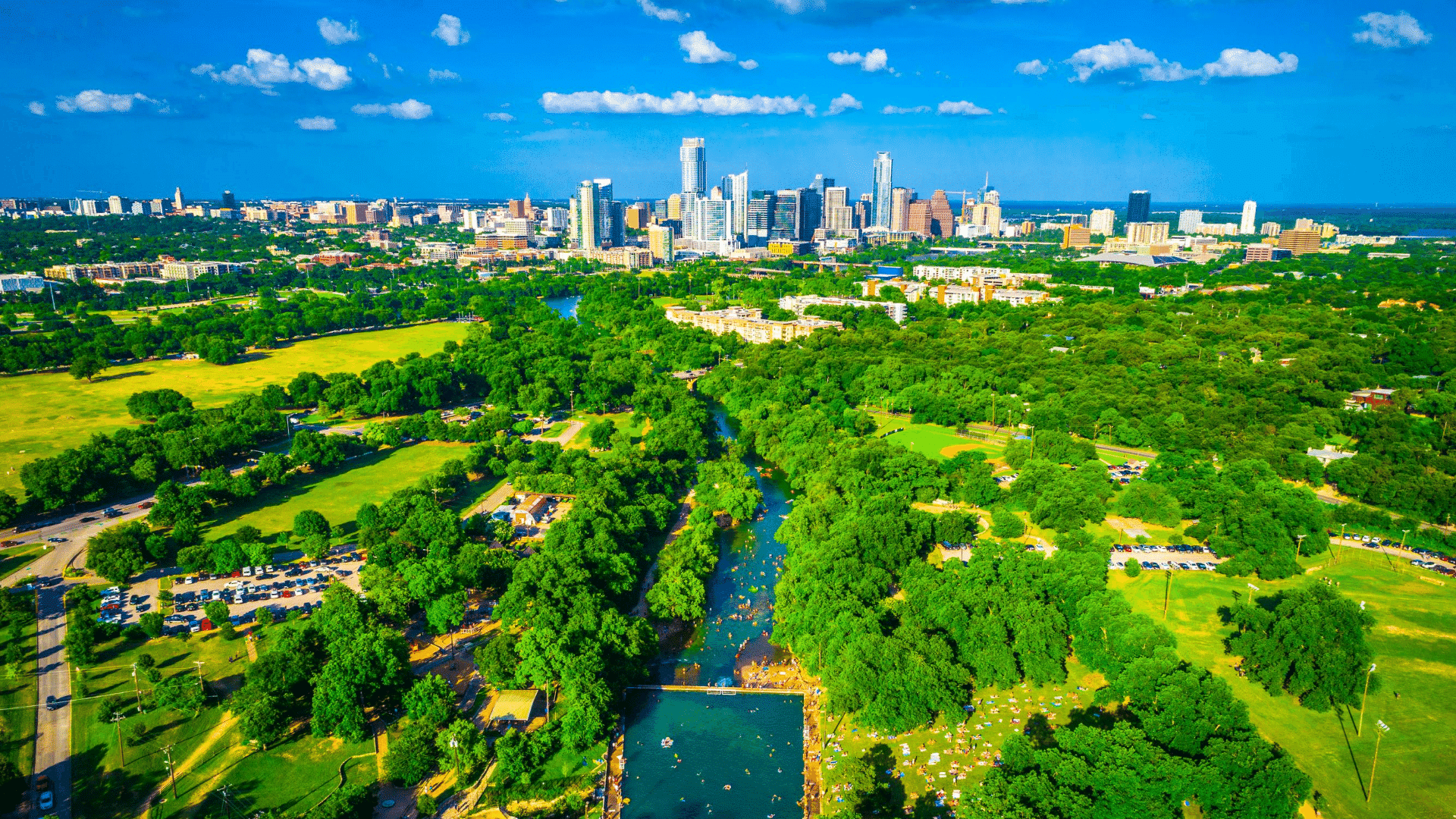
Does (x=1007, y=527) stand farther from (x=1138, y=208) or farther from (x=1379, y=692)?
(x=1138, y=208)

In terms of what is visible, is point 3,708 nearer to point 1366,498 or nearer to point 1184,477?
point 1184,477

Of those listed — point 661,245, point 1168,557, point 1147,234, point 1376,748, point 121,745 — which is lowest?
point 1376,748

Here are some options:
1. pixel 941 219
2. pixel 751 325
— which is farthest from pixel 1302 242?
pixel 751 325

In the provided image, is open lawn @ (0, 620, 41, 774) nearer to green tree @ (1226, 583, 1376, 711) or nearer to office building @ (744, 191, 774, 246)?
green tree @ (1226, 583, 1376, 711)

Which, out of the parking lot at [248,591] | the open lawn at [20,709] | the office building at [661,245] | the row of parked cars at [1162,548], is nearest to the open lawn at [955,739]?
the row of parked cars at [1162,548]

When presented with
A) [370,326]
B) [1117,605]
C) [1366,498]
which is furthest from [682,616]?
[370,326]

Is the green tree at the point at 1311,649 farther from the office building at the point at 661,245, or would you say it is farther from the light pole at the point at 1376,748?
the office building at the point at 661,245

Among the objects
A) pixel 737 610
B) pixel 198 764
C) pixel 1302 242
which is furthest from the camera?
pixel 1302 242
